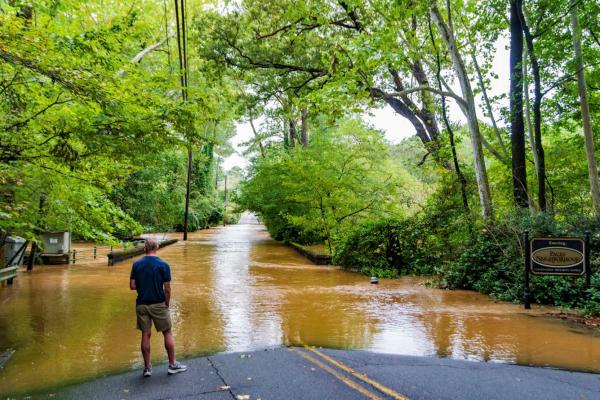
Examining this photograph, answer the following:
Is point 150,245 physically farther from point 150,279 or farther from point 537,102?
point 537,102

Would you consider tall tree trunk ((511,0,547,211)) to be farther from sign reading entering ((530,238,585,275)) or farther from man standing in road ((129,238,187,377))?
man standing in road ((129,238,187,377))

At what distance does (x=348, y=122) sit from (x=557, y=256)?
14.7 metres

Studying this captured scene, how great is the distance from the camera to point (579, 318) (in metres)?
8.41

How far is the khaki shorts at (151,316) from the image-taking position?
5461mm

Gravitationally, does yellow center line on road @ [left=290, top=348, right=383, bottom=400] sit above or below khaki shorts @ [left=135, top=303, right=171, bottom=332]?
below

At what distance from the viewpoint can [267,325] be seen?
8.38m

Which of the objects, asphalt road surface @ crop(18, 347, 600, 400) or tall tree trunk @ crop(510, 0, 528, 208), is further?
tall tree trunk @ crop(510, 0, 528, 208)

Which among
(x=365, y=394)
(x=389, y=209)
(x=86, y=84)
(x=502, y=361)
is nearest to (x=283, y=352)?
(x=365, y=394)

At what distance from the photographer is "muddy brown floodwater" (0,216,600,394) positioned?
6.33 m

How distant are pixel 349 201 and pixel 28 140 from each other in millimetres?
14651

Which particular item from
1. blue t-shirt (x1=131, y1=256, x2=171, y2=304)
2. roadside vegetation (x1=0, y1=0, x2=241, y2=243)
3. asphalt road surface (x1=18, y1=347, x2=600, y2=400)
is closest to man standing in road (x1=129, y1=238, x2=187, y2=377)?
blue t-shirt (x1=131, y1=256, x2=171, y2=304)

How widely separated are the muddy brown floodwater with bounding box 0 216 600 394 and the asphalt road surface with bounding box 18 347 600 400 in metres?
0.66

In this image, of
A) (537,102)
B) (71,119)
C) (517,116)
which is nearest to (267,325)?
(71,119)

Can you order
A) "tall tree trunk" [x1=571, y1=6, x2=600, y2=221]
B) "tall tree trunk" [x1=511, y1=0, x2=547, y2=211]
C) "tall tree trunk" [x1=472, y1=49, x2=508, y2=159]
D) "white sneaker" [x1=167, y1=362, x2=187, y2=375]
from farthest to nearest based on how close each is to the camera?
"tall tree trunk" [x1=472, y1=49, x2=508, y2=159] → "tall tree trunk" [x1=511, y1=0, x2=547, y2=211] → "tall tree trunk" [x1=571, y1=6, x2=600, y2=221] → "white sneaker" [x1=167, y1=362, x2=187, y2=375]
